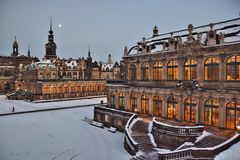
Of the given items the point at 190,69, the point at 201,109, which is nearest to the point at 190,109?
the point at 201,109

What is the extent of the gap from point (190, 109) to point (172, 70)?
20.1ft

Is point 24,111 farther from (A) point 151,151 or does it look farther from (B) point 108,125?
(A) point 151,151

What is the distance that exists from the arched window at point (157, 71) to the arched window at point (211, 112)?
8710 millimetres

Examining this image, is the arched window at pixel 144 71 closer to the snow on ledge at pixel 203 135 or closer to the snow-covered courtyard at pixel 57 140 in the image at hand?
the snow-covered courtyard at pixel 57 140

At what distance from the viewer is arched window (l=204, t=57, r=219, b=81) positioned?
26.0m

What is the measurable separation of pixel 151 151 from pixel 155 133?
3041mm

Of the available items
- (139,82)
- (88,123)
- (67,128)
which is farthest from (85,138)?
(139,82)

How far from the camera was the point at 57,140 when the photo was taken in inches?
1202

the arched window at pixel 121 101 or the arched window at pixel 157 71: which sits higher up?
the arched window at pixel 157 71

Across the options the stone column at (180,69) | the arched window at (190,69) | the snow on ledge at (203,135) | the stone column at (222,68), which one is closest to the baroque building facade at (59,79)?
the stone column at (180,69)

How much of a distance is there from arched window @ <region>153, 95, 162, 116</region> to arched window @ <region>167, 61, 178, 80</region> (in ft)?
11.6

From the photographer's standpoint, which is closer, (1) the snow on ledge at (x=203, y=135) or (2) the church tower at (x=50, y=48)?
(1) the snow on ledge at (x=203, y=135)

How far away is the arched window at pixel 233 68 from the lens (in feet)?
79.3

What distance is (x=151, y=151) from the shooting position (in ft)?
80.3
